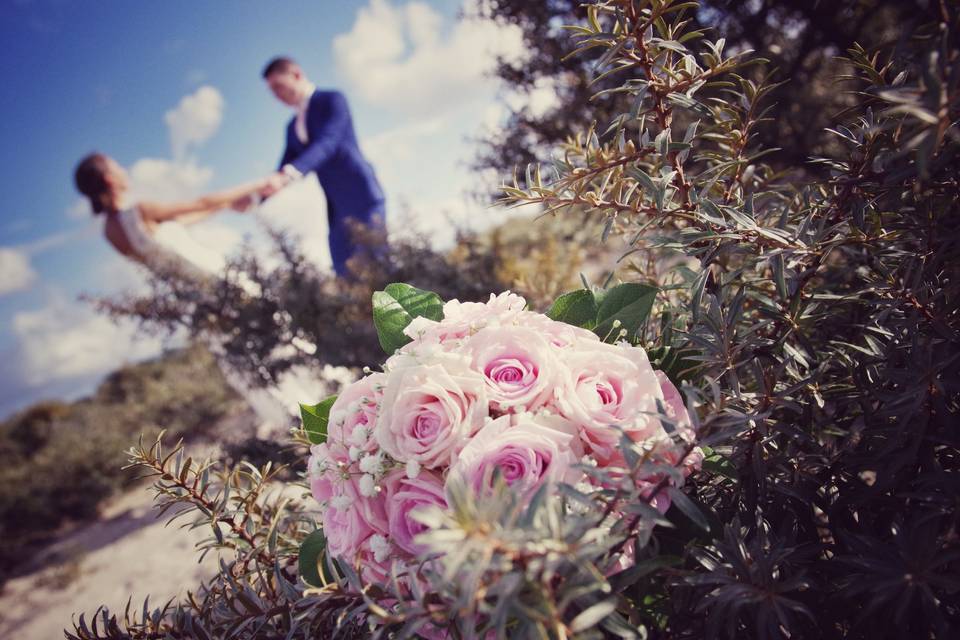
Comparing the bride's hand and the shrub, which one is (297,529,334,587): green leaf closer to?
the shrub

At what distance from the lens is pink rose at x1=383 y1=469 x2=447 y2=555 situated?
704 millimetres

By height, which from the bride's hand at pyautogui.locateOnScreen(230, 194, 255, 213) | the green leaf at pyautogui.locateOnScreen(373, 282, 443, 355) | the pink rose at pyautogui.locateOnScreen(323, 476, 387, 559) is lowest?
the pink rose at pyautogui.locateOnScreen(323, 476, 387, 559)

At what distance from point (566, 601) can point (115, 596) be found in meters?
5.13

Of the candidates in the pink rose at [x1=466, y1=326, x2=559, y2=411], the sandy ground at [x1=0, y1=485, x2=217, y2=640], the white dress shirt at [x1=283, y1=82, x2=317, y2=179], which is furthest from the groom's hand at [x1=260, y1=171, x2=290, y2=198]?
the pink rose at [x1=466, y1=326, x2=559, y2=411]

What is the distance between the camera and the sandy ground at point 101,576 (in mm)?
4039

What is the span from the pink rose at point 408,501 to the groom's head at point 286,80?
5.79m

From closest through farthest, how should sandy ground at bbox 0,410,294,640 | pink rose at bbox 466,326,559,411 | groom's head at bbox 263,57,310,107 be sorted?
1. pink rose at bbox 466,326,559,411
2. sandy ground at bbox 0,410,294,640
3. groom's head at bbox 263,57,310,107

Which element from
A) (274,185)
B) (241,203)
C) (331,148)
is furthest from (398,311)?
(241,203)

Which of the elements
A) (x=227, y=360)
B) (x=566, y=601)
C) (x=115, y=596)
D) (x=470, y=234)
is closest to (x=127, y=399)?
(x=115, y=596)

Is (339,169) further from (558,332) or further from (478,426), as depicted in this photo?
(478,426)

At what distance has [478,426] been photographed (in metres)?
0.73

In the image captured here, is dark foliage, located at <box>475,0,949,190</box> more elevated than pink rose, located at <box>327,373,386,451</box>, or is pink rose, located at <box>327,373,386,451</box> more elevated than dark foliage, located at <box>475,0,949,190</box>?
dark foliage, located at <box>475,0,949,190</box>

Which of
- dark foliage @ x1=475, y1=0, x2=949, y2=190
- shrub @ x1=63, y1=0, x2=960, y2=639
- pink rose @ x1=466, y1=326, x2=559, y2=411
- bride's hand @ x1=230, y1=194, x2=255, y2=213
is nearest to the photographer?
shrub @ x1=63, y1=0, x2=960, y2=639

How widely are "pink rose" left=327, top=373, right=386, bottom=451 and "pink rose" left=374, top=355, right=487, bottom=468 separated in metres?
0.05
